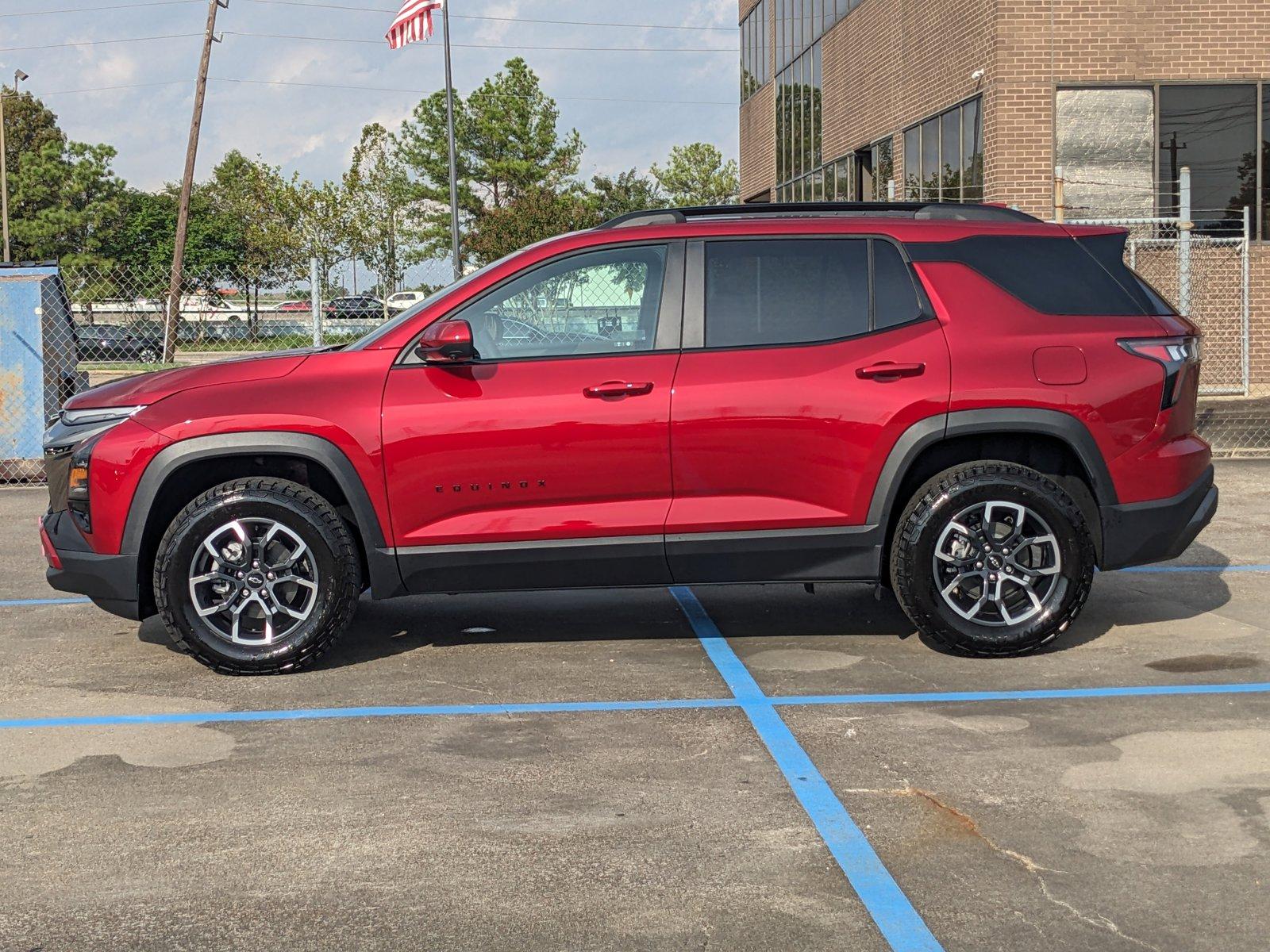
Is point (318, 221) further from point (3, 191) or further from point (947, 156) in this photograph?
point (947, 156)

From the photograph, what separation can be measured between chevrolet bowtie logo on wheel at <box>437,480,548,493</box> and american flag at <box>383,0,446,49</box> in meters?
25.1

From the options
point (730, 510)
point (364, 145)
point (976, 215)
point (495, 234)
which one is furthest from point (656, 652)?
point (364, 145)

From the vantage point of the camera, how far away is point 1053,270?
646 cm

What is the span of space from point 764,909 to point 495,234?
36445mm

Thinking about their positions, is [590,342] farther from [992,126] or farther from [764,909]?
[992,126]

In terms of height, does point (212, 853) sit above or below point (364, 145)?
below

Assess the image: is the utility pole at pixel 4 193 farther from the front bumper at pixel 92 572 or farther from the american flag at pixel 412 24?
the front bumper at pixel 92 572

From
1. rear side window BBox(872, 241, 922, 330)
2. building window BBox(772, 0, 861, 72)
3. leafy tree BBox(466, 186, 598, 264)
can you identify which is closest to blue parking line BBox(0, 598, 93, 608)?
rear side window BBox(872, 241, 922, 330)

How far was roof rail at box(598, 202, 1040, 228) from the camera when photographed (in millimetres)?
6574

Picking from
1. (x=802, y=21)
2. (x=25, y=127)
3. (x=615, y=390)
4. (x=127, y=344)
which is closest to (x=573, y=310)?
(x=615, y=390)

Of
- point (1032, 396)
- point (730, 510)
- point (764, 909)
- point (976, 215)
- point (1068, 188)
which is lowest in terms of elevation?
point (764, 909)

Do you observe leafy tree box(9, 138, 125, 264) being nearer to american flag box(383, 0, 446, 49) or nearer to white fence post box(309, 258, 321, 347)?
american flag box(383, 0, 446, 49)

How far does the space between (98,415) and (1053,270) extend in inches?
173

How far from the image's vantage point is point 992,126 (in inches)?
736
